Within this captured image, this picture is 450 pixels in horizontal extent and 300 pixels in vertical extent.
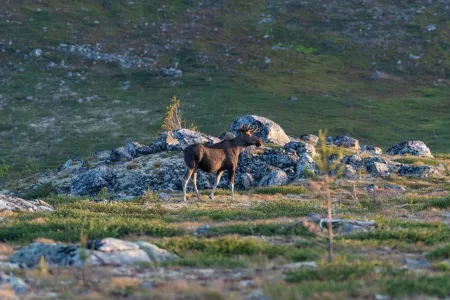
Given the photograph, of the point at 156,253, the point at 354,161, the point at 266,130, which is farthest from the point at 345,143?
the point at 156,253

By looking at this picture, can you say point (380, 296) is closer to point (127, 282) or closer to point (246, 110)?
point (127, 282)

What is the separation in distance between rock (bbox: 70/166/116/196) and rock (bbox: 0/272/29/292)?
25266 millimetres

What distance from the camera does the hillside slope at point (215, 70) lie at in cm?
8000

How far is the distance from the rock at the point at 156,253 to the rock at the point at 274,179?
22306 millimetres

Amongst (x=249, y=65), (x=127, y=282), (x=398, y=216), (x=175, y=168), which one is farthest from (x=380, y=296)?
(x=249, y=65)

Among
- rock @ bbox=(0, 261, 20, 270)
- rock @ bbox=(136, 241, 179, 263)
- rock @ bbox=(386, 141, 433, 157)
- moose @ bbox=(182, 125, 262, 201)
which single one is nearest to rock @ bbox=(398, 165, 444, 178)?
rock @ bbox=(386, 141, 433, 157)

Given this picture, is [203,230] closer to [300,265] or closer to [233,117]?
[300,265]

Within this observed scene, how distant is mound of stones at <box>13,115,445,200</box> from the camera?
→ 123 feet

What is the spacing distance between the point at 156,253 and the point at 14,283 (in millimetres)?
3169

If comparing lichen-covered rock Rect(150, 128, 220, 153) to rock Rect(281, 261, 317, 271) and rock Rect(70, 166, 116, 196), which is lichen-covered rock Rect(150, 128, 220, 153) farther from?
rock Rect(281, 261, 317, 271)

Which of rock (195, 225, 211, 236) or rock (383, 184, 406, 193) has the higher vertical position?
rock (195, 225, 211, 236)

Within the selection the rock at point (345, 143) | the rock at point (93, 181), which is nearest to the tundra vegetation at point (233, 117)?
the rock at point (93, 181)

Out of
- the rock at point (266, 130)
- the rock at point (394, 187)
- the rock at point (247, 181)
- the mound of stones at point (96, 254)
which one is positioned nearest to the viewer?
the mound of stones at point (96, 254)

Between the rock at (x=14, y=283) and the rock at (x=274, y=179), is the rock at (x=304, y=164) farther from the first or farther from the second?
the rock at (x=14, y=283)
